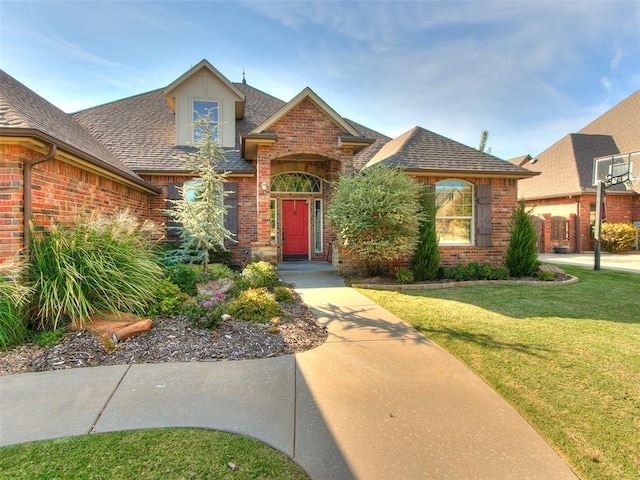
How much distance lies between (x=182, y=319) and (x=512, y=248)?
29.4 ft

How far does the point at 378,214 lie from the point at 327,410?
19.0ft

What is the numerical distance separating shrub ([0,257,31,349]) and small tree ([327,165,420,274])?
6032mm

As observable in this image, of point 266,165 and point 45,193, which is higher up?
point 266,165

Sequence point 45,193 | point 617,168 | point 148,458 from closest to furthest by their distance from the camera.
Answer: point 148,458 → point 45,193 → point 617,168

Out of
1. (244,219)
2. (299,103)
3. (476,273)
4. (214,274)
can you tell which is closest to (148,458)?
(214,274)

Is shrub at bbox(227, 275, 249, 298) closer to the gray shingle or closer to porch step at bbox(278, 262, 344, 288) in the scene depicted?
porch step at bbox(278, 262, 344, 288)

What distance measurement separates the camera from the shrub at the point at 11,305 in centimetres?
375

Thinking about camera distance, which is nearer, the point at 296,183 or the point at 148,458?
the point at 148,458

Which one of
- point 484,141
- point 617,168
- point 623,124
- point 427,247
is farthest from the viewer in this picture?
point 484,141

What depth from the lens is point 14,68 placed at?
7258 millimetres

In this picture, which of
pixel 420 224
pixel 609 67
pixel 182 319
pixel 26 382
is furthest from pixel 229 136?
pixel 609 67

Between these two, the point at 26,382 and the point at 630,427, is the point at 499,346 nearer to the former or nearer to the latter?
the point at 630,427

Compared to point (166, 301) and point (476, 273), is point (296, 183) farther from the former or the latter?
point (166, 301)

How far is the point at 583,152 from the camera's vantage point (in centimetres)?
1967
